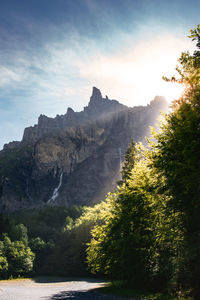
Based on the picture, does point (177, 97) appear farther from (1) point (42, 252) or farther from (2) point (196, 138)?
(1) point (42, 252)

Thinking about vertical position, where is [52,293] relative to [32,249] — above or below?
above

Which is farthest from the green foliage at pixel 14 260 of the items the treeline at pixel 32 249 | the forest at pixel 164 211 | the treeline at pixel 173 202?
the treeline at pixel 173 202

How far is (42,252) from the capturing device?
88875mm

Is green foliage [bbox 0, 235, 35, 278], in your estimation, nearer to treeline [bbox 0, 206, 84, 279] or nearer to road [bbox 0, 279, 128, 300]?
treeline [bbox 0, 206, 84, 279]

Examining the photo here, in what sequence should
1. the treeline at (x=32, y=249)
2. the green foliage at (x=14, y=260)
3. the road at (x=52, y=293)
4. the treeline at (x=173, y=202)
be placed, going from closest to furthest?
the treeline at (x=173, y=202), the road at (x=52, y=293), the green foliage at (x=14, y=260), the treeline at (x=32, y=249)

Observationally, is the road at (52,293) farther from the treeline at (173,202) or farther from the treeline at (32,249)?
the treeline at (32,249)

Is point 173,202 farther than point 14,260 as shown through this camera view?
No

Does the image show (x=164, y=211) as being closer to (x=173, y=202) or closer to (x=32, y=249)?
(x=173, y=202)

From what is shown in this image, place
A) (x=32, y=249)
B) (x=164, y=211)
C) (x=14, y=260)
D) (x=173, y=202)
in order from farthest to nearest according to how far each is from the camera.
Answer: (x=32, y=249) → (x=14, y=260) → (x=164, y=211) → (x=173, y=202)

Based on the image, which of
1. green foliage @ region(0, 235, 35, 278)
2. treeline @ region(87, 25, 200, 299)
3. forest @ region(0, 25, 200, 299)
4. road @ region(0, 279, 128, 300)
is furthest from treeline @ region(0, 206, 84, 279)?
treeline @ region(87, 25, 200, 299)

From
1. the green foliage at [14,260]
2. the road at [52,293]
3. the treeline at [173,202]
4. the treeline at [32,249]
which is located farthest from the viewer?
the treeline at [32,249]

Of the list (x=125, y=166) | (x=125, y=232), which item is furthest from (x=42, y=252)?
(x=125, y=232)

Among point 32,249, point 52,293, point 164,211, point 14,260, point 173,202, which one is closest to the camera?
point 173,202

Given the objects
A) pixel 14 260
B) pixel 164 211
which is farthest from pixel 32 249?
pixel 164 211
